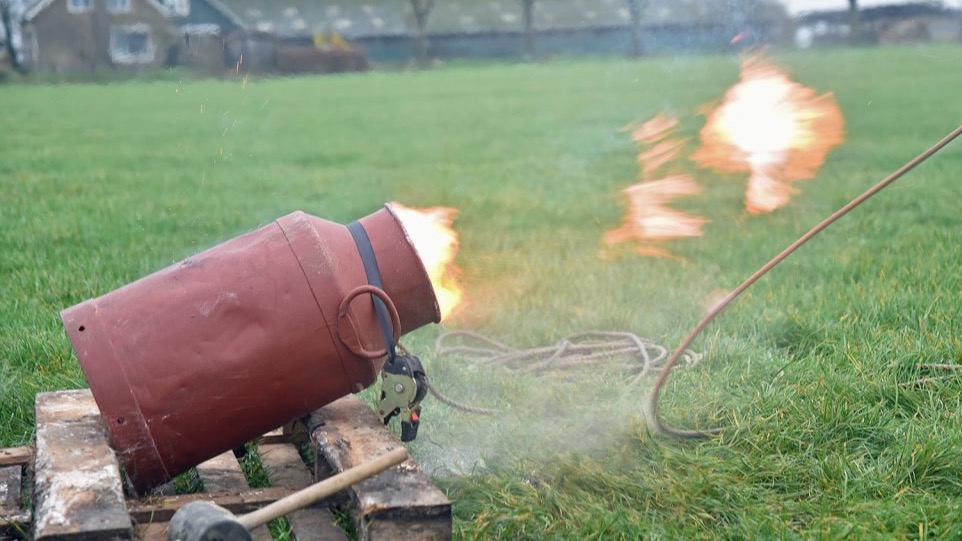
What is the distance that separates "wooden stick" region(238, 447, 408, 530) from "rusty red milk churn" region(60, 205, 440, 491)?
1.21ft

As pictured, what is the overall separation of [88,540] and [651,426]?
1.65 metres

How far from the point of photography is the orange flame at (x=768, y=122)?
4453 millimetres

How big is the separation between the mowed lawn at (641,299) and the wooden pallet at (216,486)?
9.9 inches

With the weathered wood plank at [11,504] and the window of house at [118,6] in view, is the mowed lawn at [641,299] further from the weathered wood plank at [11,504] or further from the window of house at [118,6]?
the window of house at [118,6]

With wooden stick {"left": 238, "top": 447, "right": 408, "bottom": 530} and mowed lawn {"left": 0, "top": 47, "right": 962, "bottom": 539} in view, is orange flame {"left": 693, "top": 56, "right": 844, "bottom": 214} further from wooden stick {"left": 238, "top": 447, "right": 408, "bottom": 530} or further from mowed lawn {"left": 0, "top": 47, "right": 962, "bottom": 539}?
wooden stick {"left": 238, "top": 447, "right": 408, "bottom": 530}

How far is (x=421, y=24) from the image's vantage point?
37688mm

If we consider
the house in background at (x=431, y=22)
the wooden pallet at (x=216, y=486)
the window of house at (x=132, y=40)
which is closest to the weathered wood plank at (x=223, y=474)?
the wooden pallet at (x=216, y=486)

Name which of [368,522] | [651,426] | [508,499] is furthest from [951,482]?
[368,522]

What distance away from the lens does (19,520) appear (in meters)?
2.50

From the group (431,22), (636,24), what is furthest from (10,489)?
(431,22)

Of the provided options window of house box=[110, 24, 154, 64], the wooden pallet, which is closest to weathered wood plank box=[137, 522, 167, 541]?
the wooden pallet

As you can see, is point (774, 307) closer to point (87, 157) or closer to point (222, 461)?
point (222, 461)

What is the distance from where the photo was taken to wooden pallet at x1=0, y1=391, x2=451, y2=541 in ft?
7.44

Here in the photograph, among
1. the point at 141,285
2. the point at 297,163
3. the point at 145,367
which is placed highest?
the point at 141,285
